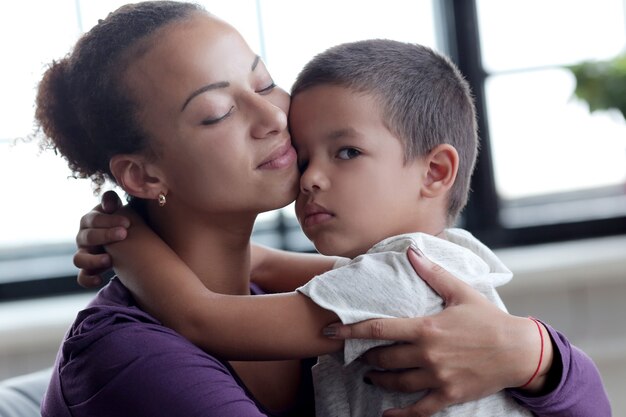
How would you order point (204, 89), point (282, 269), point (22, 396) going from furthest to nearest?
point (282, 269)
point (22, 396)
point (204, 89)

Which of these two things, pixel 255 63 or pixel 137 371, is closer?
pixel 137 371

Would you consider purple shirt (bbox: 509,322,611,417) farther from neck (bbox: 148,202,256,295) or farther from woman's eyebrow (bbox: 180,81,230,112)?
woman's eyebrow (bbox: 180,81,230,112)

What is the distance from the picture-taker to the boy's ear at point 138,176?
5.11ft

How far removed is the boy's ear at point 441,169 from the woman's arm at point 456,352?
0.65ft

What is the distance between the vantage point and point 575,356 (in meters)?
1.55

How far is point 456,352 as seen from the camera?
1.40m

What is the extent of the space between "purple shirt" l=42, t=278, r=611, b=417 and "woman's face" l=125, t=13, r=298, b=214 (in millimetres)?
234

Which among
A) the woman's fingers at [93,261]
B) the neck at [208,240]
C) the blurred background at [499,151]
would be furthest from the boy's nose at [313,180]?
the blurred background at [499,151]

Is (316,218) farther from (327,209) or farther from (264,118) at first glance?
(264,118)

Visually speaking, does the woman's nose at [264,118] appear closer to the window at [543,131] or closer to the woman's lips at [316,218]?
the woman's lips at [316,218]

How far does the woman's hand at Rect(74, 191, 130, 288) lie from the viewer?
5.09 feet

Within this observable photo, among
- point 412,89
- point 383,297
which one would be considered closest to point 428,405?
point 383,297

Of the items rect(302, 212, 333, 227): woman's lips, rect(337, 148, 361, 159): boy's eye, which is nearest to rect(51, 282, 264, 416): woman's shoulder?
rect(302, 212, 333, 227): woman's lips

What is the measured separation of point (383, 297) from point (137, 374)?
0.36 metres
